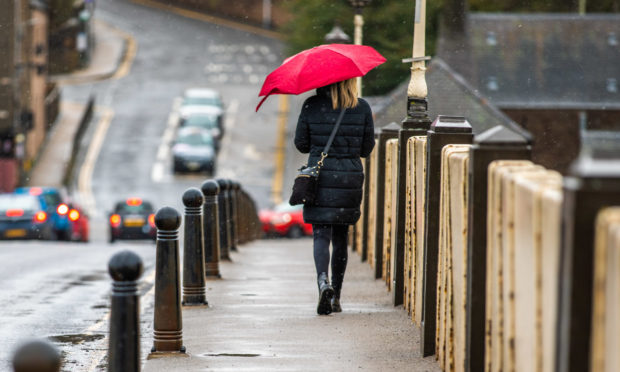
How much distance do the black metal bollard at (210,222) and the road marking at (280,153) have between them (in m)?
37.0

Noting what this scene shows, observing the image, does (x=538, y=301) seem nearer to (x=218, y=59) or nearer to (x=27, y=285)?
(x=27, y=285)

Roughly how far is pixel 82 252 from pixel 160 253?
13.5 meters

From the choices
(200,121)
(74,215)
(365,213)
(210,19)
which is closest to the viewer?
(365,213)

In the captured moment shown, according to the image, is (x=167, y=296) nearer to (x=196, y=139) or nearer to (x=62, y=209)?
(x=62, y=209)

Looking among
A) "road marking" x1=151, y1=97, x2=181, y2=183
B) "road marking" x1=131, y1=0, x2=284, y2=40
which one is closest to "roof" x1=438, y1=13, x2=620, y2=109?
"road marking" x1=151, y1=97, x2=181, y2=183

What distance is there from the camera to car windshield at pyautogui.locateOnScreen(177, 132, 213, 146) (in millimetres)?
54094

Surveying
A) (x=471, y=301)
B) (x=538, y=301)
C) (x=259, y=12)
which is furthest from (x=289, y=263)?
(x=259, y=12)

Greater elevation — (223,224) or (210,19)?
(210,19)

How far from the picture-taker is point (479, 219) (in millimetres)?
5285

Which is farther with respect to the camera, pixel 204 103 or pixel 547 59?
pixel 547 59

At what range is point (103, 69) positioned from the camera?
80.1 meters

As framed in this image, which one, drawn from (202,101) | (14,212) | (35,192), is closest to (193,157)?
(202,101)

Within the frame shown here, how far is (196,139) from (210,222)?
43.4 m

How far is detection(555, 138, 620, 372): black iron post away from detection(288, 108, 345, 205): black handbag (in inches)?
186
